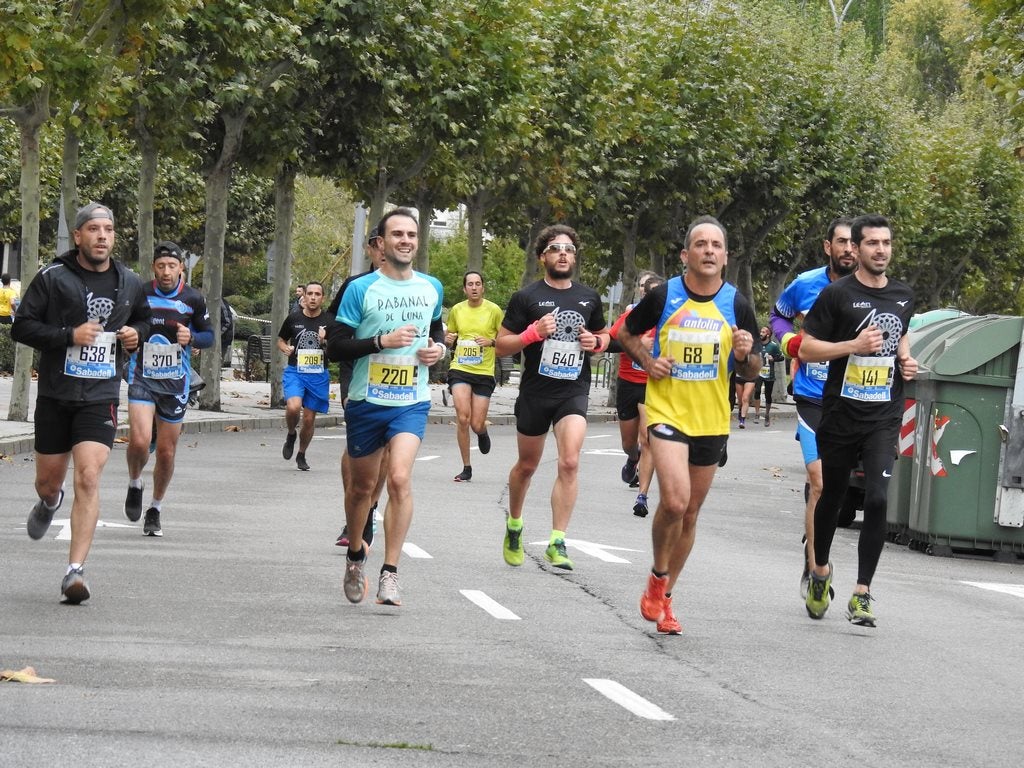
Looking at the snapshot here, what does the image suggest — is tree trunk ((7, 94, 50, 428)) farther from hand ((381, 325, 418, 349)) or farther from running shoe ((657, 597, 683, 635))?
running shoe ((657, 597, 683, 635))

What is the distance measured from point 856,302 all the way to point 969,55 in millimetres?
63932

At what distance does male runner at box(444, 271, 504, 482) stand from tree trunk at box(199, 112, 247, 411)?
10.2 meters

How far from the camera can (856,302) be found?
9.98 m

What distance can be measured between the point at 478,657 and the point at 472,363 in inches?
404

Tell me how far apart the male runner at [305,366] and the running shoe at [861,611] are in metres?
10.1

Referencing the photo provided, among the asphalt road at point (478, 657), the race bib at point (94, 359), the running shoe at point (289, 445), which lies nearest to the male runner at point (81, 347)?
the race bib at point (94, 359)

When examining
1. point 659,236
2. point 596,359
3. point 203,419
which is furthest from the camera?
point 596,359

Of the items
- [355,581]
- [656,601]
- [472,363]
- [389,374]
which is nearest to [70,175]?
[472,363]

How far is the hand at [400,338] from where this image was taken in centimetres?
954

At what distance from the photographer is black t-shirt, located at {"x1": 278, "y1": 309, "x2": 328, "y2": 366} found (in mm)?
19734

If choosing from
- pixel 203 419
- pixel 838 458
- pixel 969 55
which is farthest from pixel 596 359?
pixel 838 458

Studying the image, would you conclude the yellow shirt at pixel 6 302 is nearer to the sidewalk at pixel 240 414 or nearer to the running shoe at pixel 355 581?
the sidewalk at pixel 240 414

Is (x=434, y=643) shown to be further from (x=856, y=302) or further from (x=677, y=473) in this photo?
(x=856, y=302)

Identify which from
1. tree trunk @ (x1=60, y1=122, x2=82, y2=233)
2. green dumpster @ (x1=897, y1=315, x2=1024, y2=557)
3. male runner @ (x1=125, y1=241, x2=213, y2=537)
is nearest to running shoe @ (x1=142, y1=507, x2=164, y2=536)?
male runner @ (x1=125, y1=241, x2=213, y2=537)
